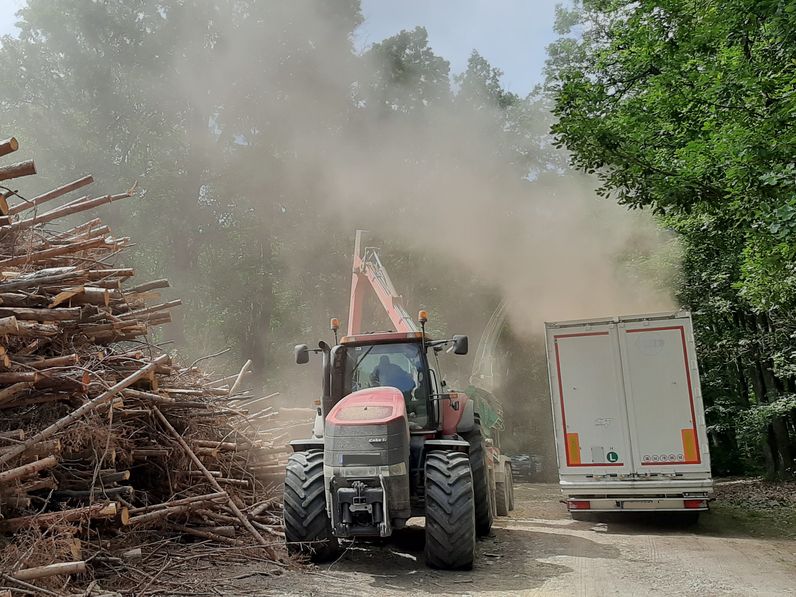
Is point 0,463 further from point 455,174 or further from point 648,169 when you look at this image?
point 455,174

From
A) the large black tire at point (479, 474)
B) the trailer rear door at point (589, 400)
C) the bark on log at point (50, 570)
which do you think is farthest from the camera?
the trailer rear door at point (589, 400)

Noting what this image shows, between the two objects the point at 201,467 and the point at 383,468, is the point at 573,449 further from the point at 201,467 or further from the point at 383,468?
the point at 201,467

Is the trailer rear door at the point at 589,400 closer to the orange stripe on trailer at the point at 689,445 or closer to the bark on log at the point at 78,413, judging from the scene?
the orange stripe on trailer at the point at 689,445

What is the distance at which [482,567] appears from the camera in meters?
6.97

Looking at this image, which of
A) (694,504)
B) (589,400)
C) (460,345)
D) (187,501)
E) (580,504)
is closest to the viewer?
(187,501)

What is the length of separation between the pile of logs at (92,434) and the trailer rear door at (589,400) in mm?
4460

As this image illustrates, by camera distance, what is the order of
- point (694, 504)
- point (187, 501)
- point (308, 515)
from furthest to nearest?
point (694, 504), point (187, 501), point (308, 515)

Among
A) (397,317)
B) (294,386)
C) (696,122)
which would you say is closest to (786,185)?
(696,122)

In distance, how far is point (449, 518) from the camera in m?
6.38

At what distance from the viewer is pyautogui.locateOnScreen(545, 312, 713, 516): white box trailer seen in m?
9.26

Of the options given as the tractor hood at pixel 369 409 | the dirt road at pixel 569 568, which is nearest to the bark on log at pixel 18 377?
the dirt road at pixel 569 568

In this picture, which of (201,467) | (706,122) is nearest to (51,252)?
(201,467)

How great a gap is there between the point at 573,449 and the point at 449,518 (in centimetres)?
397

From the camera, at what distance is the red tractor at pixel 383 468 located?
21.1ft
